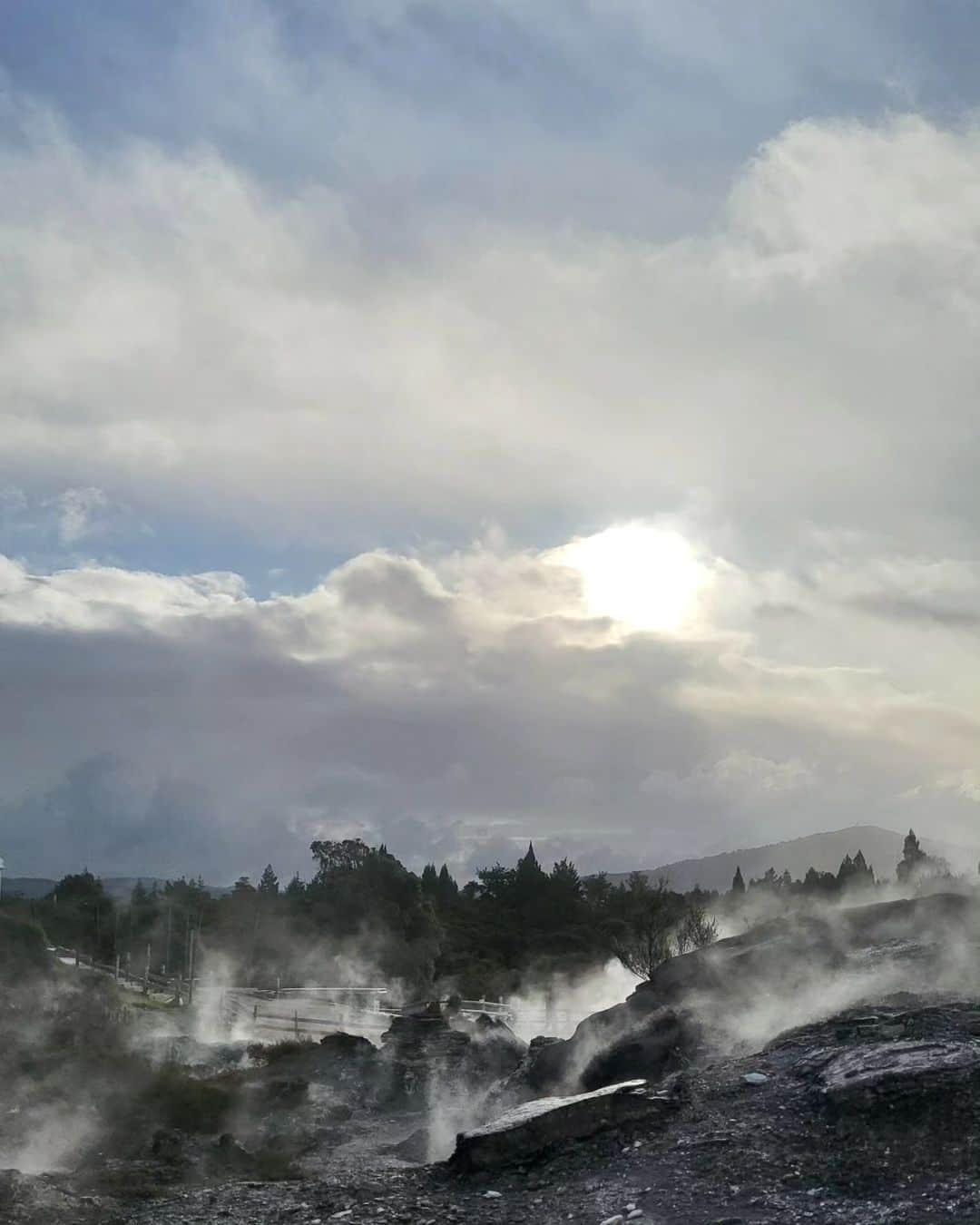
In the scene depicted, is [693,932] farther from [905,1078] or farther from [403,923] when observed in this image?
[905,1078]

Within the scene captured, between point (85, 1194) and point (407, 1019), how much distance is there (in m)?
17.0

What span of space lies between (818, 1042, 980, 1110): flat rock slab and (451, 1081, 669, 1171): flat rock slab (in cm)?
344

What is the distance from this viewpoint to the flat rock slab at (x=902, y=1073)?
1967cm

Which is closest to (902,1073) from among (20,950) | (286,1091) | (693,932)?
(286,1091)

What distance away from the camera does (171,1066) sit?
38.7 m

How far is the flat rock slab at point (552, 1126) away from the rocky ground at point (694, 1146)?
59 mm

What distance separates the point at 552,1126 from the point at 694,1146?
3.09 metres

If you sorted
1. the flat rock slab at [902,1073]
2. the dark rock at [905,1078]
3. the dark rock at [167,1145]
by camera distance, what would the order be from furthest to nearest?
the dark rock at [167,1145]
the flat rock slab at [902,1073]
the dark rock at [905,1078]

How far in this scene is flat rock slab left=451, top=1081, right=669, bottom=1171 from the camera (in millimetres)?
22219

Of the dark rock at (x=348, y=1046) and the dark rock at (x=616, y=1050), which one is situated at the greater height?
the dark rock at (x=616, y=1050)

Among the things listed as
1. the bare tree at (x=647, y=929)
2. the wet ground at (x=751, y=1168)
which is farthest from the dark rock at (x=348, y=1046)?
the bare tree at (x=647, y=929)

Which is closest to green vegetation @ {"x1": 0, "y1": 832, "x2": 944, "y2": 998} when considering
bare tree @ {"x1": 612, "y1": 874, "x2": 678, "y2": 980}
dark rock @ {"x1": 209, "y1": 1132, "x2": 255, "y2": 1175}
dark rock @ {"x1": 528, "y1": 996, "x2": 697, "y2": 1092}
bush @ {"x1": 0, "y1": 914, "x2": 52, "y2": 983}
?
bare tree @ {"x1": 612, "y1": 874, "x2": 678, "y2": 980}

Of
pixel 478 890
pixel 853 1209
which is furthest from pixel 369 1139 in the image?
pixel 478 890

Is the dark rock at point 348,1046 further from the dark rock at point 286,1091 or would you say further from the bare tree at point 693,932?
the bare tree at point 693,932
